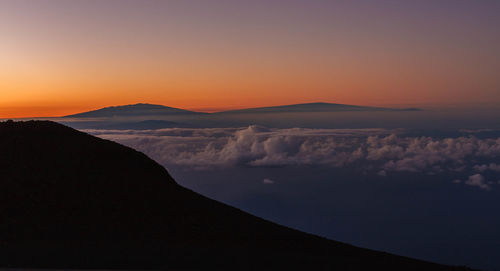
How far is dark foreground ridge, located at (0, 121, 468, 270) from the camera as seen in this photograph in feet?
67.9

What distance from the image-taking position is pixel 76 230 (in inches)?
968

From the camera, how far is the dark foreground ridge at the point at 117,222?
815 inches

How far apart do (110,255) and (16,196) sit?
36.6 feet

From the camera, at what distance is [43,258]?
19625 millimetres

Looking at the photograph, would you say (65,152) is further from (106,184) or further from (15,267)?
(15,267)

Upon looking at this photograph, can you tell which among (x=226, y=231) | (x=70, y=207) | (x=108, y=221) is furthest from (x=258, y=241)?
(x=70, y=207)

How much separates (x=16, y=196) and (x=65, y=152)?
7674 mm

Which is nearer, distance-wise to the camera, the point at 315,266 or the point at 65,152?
the point at 315,266

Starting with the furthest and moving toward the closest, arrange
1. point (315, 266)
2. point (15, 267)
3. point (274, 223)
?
point (274, 223) → point (315, 266) → point (15, 267)

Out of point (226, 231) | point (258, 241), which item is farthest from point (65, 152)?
point (258, 241)

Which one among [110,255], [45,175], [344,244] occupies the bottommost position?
[344,244]

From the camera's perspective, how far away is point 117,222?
87.0ft

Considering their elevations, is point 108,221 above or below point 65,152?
below

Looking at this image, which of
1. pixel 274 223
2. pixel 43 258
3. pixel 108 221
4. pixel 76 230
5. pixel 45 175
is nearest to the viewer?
pixel 43 258
